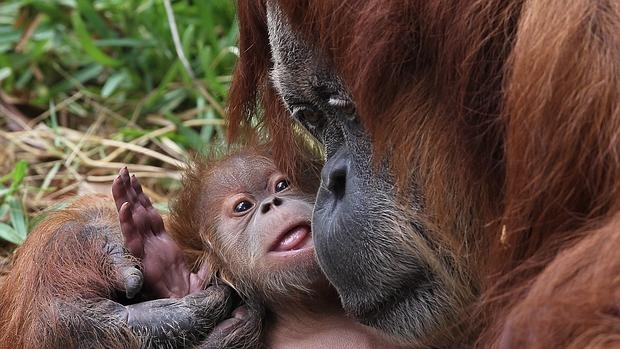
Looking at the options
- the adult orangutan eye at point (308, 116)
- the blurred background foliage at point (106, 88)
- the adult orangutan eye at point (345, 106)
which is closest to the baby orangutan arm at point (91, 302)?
the adult orangutan eye at point (308, 116)

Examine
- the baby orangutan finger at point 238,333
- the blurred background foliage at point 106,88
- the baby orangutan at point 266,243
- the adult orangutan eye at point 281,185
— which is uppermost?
the adult orangutan eye at point 281,185

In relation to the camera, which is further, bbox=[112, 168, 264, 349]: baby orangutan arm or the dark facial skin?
bbox=[112, 168, 264, 349]: baby orangutan arm

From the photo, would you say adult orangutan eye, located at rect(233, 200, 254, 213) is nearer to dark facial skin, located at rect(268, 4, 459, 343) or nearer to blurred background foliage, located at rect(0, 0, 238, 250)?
dark facial skin, located at rect(268, 4, 459, 343)

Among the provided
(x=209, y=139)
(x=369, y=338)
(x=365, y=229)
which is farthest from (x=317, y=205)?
(x=209, y=139)

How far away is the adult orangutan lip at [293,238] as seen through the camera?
268cm

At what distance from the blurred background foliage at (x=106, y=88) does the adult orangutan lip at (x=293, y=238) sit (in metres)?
1.14

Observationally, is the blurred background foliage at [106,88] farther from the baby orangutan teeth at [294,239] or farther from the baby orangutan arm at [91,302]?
the baby orangutan teeth at [294,239]

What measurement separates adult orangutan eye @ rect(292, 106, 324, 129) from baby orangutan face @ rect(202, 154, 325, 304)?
37cm

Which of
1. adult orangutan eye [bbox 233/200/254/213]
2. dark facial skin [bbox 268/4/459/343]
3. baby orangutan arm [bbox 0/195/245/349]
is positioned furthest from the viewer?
adult orangutan eye [bbox 233/200/254/213]

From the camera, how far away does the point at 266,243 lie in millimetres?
2709

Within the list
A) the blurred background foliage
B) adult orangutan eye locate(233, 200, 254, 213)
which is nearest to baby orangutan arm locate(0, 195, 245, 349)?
adult orangutan eye locate(233, 200, 254, 213)

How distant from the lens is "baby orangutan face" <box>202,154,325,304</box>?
8.70 ft

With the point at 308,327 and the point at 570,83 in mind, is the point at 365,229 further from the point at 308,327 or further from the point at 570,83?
the point at 308,327

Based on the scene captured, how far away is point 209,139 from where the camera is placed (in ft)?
13.3
